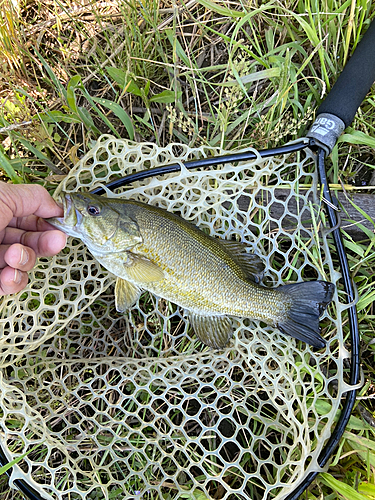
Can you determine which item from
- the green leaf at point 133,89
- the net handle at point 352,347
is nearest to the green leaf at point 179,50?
the green leaf at point 133,89

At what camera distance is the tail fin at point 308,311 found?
7.76 ft

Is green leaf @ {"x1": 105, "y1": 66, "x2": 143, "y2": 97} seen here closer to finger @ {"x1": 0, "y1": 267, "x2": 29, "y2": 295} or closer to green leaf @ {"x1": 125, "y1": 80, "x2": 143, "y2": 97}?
green leaf @ {"x1": 125, "y1": 80, "x2": 143, "y2": 97}

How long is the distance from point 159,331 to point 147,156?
4.18 feet

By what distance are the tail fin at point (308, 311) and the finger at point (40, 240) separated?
1.47m

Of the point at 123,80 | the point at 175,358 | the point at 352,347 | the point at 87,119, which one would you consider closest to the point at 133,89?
the point at 123,80

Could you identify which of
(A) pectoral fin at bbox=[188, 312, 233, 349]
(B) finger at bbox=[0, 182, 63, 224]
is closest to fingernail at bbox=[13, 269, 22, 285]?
(B) finger at bbox=[0, 182, 63, 224]

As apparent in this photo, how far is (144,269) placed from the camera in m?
2.27

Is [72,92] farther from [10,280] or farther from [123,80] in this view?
[10,280]

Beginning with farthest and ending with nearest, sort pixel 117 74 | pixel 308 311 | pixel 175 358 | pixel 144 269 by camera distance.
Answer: pixel 117 74 → pixel 175 358 → pixel 308 311 → pixel 144 269

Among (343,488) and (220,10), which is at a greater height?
(220,10)

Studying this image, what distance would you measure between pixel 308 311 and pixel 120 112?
74.9 inches

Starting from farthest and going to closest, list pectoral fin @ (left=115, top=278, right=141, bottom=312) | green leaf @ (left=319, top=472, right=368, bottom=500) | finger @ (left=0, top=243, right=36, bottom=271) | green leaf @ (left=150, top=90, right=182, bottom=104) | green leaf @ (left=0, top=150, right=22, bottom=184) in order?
green leaf @ (left=150, top=90, right=182, bottom=104)
green leaf @ (left=0, top=150, right=22, bottom=184)
pectoral fin @ (left=115, top=278, right=141, bottom=312)
green leaf @ (left=319, top=472, right=368, bottom=500)
finger @ (left=0, top=243, right=36, bottom=271)

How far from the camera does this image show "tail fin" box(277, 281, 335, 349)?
237cm

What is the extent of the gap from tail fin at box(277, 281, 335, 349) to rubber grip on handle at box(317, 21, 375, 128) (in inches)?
43.7
